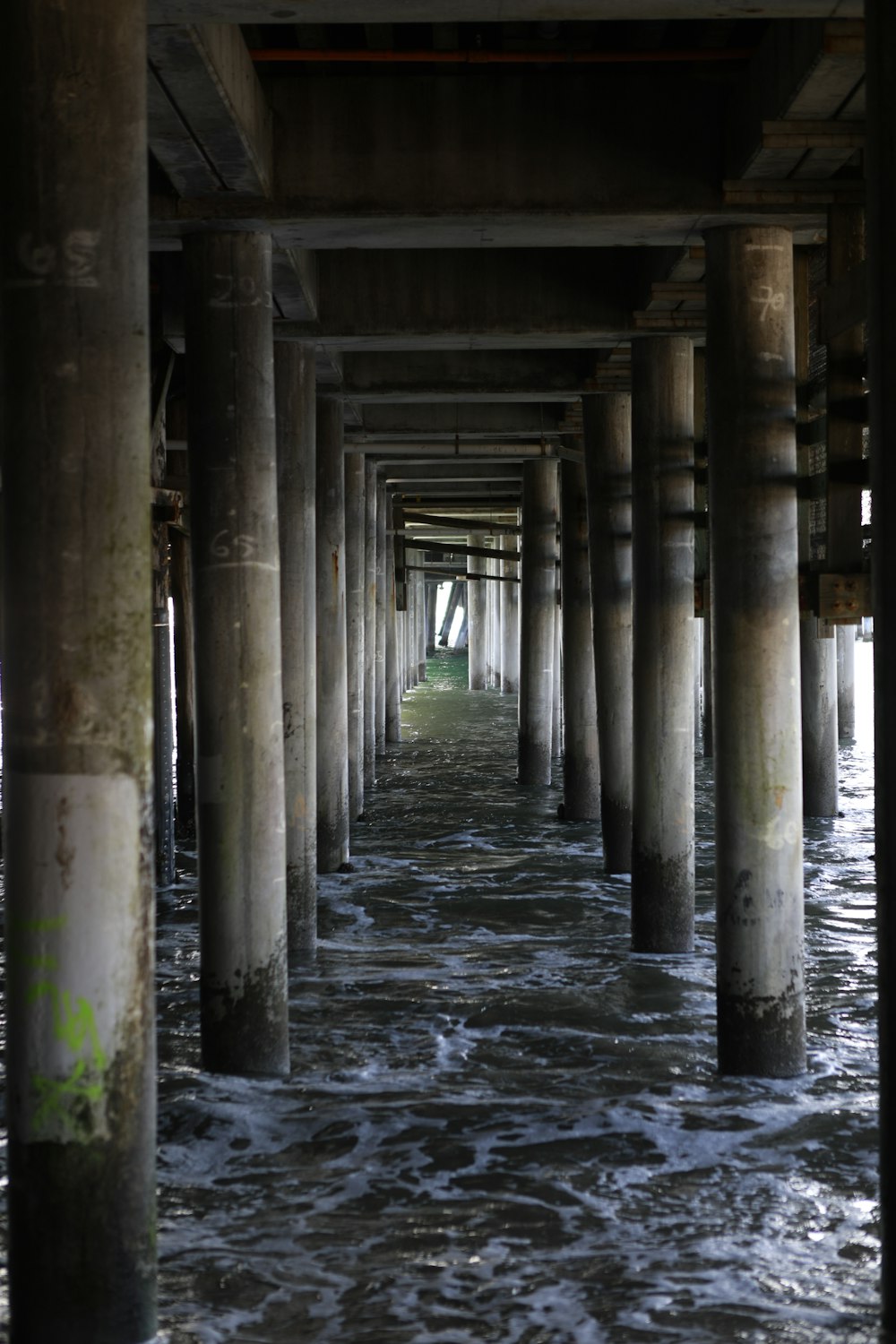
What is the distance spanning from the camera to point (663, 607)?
8.91 m

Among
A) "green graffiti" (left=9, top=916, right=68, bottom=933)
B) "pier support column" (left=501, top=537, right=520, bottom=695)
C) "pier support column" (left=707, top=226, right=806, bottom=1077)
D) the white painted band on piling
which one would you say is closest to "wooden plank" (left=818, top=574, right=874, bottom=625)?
"pier support column" (left=707, top=226, right=806, bottom=1077)

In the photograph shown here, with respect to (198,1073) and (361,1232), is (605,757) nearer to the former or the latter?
(198,1073)

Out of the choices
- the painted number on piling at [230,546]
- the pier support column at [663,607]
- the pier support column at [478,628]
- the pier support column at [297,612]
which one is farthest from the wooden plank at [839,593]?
the pier support column at [478,628]

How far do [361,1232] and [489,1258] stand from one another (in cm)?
51

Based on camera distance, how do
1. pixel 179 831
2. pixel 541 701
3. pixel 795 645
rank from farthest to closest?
pixel 541 701, pixel 179 831, pixel 795 645

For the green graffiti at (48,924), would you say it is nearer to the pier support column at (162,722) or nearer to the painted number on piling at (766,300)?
the painted number on piling at (766,300)

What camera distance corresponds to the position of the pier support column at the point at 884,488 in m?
3.94

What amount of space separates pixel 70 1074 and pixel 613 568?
8066mm

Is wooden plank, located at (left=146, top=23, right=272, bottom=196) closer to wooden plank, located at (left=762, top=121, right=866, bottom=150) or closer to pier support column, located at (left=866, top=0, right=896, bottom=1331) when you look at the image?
wooden plank, located at (left=762, top=121, right=866, bottom=150)

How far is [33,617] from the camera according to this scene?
388cm

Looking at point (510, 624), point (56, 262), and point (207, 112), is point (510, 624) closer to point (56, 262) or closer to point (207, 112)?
point (207, 112)

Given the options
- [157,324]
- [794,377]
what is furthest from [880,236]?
[157,324]

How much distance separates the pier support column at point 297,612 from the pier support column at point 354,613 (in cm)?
514

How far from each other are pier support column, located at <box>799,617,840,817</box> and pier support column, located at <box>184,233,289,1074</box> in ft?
27.5
